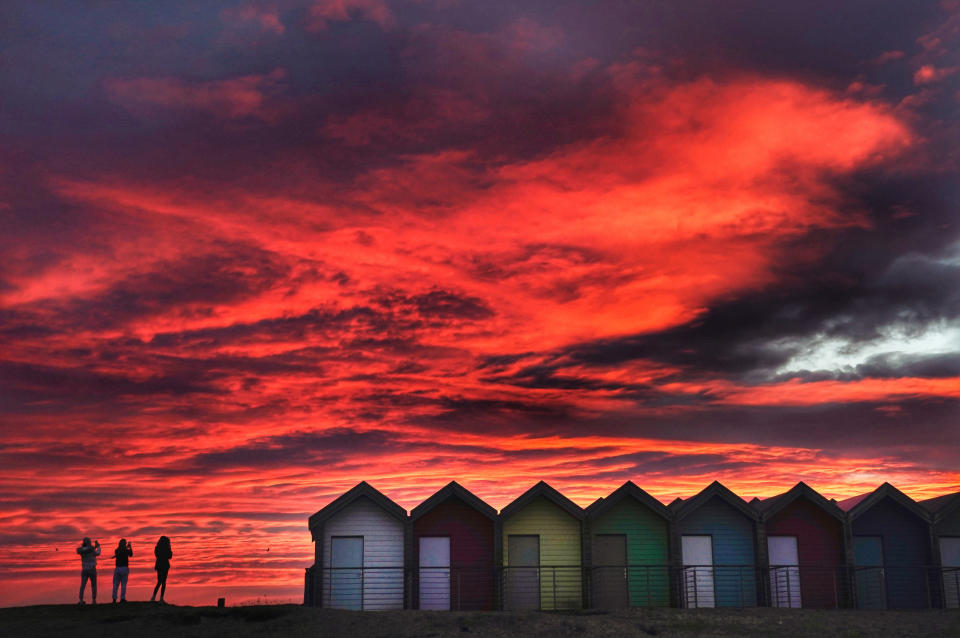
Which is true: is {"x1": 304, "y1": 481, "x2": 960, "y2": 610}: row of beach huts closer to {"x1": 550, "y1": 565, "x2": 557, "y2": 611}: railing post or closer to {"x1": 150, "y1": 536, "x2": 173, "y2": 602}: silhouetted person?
{"x1": 550, "y1": 565, "x2": 557, "y2": 611}: railing post

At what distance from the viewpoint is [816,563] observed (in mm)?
38375

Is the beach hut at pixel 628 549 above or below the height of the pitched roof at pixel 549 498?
below

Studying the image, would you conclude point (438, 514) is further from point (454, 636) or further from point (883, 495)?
point (883, 495)

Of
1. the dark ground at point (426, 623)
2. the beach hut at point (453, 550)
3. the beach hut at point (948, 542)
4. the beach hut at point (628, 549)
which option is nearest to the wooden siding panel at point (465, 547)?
the beach hut at point (453, 550)

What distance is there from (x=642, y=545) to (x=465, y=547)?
266 inches

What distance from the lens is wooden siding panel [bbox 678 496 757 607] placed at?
1478 inches

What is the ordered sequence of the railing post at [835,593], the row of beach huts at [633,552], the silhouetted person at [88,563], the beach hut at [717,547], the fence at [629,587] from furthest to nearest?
the railing post at [835,593] → the beach hut at [717,547] → the row of beach huts at [633,552] → the fence at [629,587] → the silhouetted person at [88,563]

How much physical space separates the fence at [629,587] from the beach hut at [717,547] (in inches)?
2.1

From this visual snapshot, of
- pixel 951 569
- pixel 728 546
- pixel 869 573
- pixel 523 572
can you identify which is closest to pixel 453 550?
pixel 523 572

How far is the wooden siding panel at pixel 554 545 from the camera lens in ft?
119

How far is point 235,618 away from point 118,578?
5920mm

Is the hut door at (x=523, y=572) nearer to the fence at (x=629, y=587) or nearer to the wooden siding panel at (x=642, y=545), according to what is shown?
the fence at (x=629, y=587)

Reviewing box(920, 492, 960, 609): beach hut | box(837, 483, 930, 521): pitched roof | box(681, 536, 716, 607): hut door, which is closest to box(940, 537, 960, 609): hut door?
box(920, 492, 960, 609): beach hut

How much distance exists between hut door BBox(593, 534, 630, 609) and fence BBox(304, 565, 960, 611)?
37mm
